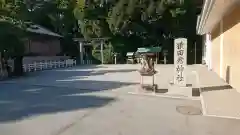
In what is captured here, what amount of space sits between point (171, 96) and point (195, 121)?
275 centimetres

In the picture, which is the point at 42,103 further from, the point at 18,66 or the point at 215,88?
the point at 18,66

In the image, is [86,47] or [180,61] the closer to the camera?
[180,61]

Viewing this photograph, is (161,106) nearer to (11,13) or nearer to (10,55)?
(10,55)

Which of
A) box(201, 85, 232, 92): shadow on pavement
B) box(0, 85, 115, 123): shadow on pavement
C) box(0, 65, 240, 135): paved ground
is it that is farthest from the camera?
box(201, 85, 232, 92): shadow on pavement

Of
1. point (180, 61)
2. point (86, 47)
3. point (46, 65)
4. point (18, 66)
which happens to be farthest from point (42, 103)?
point (86, 47)

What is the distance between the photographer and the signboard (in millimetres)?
8211

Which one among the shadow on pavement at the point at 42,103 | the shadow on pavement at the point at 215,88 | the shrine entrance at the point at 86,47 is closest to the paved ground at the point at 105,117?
the shadow on pavement at the point at 42,103

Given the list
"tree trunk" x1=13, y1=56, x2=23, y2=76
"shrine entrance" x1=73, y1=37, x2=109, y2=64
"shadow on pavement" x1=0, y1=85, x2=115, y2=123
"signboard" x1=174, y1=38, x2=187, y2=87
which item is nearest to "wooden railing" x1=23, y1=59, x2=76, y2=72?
"shrine entrance" x1=73, y1=37, x2=109, y2=64

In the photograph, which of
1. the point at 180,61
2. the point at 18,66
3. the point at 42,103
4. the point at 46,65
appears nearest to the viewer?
the point at 42,103

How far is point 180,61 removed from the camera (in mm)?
8344

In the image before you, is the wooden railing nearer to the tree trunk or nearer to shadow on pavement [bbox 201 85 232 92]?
the tree trunk

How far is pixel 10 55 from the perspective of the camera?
1510 cm

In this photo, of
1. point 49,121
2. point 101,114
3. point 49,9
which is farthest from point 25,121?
point 49,9

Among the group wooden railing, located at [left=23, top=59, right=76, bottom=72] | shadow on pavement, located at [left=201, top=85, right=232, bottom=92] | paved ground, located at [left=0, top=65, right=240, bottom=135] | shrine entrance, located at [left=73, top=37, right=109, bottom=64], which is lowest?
paved ground, located at [left=0, top=65, right=240, bottom=135]
